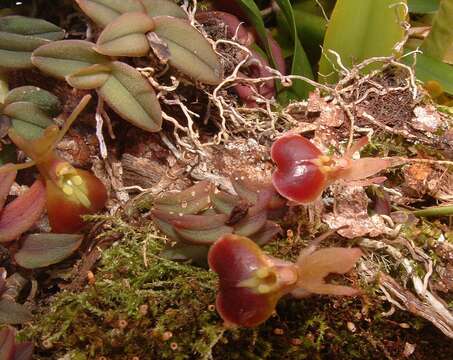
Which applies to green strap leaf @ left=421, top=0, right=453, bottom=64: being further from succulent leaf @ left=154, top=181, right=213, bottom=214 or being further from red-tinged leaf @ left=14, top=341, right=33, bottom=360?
red-tinged leaf @ left=14, top=341, right=33, bottom=360

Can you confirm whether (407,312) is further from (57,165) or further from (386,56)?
(57,165)

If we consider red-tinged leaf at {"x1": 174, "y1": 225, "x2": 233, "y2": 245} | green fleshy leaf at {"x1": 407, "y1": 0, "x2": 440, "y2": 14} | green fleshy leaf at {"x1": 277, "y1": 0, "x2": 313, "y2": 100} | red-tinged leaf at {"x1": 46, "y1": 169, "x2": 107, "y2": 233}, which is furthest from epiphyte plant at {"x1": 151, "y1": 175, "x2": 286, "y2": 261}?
green fleshy leaf at {"x1": 407, "y1": 0, "x2": 440, "y2": 14}

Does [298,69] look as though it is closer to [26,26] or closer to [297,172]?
[297,172]

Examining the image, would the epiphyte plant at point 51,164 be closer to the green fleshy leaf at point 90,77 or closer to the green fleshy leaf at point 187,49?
the green fleshy leaf at point 90,77

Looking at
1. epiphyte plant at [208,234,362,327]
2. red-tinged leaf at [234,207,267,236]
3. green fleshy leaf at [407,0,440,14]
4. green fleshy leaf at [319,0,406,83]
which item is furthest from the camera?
green fleshy leaf at [407,0,440,14]

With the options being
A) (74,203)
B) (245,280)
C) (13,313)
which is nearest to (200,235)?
(245,280)

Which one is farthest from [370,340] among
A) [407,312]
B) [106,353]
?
[106,353]

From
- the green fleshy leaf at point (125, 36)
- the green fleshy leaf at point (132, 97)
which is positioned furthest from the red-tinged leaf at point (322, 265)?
the green fleshy leaf at point (125, 36)
